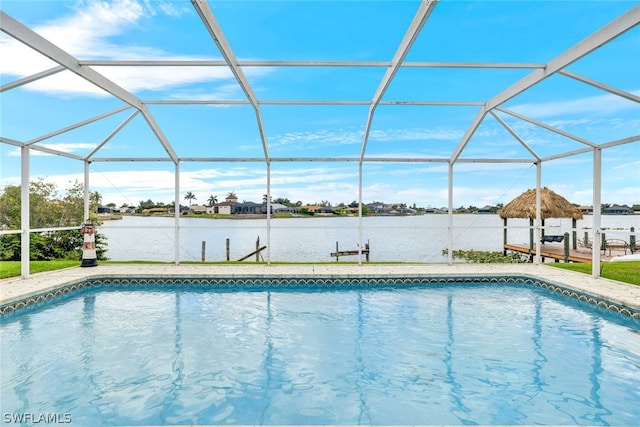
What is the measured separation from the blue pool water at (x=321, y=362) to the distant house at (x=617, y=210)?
255 centimetres

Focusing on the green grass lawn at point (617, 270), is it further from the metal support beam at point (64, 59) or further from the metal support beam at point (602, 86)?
the metal support beam at point (64, 59)

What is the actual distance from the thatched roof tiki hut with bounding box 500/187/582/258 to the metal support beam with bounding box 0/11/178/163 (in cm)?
1192

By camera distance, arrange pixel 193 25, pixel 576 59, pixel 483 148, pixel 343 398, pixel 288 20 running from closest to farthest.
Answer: pixel 343 398
pixel 576 59
pixel 193 25
pixel 288 20
pixel 483 148

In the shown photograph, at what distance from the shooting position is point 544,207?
1284cm

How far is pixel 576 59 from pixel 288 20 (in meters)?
4.44

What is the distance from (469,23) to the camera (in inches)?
241

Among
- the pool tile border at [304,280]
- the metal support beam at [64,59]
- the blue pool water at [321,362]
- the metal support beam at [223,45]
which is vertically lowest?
the blue pool water at [321,362]

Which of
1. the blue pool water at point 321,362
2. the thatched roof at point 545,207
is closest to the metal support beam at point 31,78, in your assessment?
the blue pool water at point 321,362

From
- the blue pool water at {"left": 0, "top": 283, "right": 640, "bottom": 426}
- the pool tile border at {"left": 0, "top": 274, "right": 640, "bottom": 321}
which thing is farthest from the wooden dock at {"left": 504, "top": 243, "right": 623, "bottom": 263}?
the blue pool water at {"left": 0, "top": 283, "right": 640, "bottom": 426}

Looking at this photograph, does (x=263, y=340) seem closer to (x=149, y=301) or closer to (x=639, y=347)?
(x=149, y=301)

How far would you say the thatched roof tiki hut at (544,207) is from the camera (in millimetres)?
12781

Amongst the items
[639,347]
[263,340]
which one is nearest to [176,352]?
[263,340]

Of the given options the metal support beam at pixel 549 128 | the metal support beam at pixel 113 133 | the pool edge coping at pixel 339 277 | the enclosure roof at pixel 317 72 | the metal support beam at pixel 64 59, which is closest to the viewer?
the metal support beam at pixel 64 59

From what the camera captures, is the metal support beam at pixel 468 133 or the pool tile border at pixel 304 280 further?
the pool tile border at pixel 304 280
